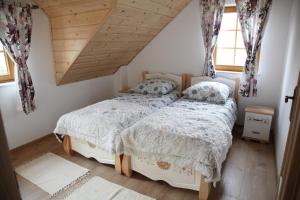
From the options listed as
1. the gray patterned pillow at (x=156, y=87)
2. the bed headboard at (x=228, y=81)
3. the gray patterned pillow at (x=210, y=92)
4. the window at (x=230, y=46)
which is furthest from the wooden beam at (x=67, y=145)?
the window at (x=230, y=46)

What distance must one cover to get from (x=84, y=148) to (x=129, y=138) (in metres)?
0.75

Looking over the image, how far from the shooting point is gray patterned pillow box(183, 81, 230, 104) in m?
3.04

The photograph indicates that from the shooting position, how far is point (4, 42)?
250 cm

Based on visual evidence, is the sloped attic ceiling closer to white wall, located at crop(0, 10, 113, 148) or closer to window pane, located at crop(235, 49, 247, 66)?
white wall, located at crop(0, 10, 113, 148)

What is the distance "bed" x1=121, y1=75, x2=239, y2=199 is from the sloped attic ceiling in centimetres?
132

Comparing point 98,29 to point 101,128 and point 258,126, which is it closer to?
point 101,128

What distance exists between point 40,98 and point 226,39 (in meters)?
3.03

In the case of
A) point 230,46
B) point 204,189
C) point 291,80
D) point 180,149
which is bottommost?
point 204,189

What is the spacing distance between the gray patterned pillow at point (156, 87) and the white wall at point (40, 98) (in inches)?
44.8

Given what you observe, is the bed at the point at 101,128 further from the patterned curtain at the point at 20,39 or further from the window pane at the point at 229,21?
the window pane at the point at 229,21

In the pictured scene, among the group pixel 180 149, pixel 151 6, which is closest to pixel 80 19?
pixel 151 6

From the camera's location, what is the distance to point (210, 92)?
3.12m

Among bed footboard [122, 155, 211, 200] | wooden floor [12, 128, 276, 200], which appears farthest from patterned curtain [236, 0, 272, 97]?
bed footboard [122, 155, 211, 200]

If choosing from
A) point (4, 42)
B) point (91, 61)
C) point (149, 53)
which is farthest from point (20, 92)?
point (149, 53)
